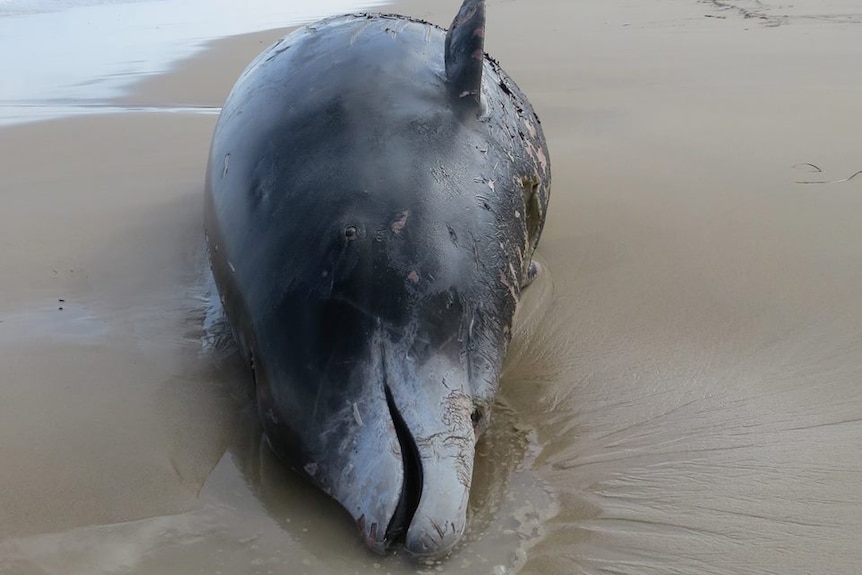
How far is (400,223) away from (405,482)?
2.42 feet

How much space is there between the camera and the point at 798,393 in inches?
109

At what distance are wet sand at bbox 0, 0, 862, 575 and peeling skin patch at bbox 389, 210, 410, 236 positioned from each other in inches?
27.4

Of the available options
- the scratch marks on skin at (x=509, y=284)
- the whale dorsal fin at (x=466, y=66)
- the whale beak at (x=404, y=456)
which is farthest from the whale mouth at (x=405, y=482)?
the whale dorsal fin at (x=466, y=66)

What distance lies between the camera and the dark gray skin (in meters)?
2.22

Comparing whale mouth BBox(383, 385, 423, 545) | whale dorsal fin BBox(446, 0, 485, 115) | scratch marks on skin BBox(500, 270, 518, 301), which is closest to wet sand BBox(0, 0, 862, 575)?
whale mouth BBox(383, 385, 423, 545)

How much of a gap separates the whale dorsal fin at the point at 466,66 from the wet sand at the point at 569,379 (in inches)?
33.5

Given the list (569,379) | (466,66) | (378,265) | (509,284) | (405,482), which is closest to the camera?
(405,482)

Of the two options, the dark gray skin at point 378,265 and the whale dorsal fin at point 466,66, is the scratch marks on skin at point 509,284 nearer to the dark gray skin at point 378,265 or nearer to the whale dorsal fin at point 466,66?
the dark gray skin at point 378,265

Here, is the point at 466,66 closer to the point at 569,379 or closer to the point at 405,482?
the point at 569,379

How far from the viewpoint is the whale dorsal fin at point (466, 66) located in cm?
309

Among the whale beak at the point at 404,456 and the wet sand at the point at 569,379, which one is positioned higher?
the whale beak at the point at 404,456

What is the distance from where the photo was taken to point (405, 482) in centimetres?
215

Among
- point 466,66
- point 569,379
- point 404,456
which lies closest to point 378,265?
point 404,456

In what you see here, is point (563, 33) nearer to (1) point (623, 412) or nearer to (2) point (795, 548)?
(1) point (623, 412)
